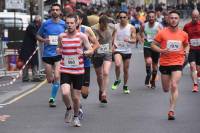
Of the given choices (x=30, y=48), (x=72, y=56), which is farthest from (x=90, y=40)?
(x=30, y=48)

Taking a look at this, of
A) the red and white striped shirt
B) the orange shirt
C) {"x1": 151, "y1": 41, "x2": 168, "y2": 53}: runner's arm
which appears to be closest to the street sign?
{"x1": 151, "y1": 41, "x2": 168, "y2": 53}: runner's arm

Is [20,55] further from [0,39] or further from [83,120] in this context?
[83,120]

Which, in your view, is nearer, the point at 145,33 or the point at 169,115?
the point at 169,115

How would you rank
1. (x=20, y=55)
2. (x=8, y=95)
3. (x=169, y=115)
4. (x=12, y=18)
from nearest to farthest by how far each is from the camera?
1. (x=169, y=115)
2. (x=8, y=95)
3. (x=20, y=55)
4. (x=12, y=18)

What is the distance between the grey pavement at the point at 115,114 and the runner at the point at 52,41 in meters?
0.50

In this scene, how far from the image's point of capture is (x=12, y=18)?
24.7m

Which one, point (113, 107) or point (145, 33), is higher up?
point (145, 33)

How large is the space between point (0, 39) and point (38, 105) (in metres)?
6.30

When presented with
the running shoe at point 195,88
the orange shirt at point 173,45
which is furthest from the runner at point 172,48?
the running shoe at point 195,88

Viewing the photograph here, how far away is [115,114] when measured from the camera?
11867mm

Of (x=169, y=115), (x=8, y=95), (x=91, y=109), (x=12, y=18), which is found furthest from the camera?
(x=12, y=18)

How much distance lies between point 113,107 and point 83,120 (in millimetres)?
1616

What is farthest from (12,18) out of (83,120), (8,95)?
(83,120)

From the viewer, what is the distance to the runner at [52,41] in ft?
42.0
